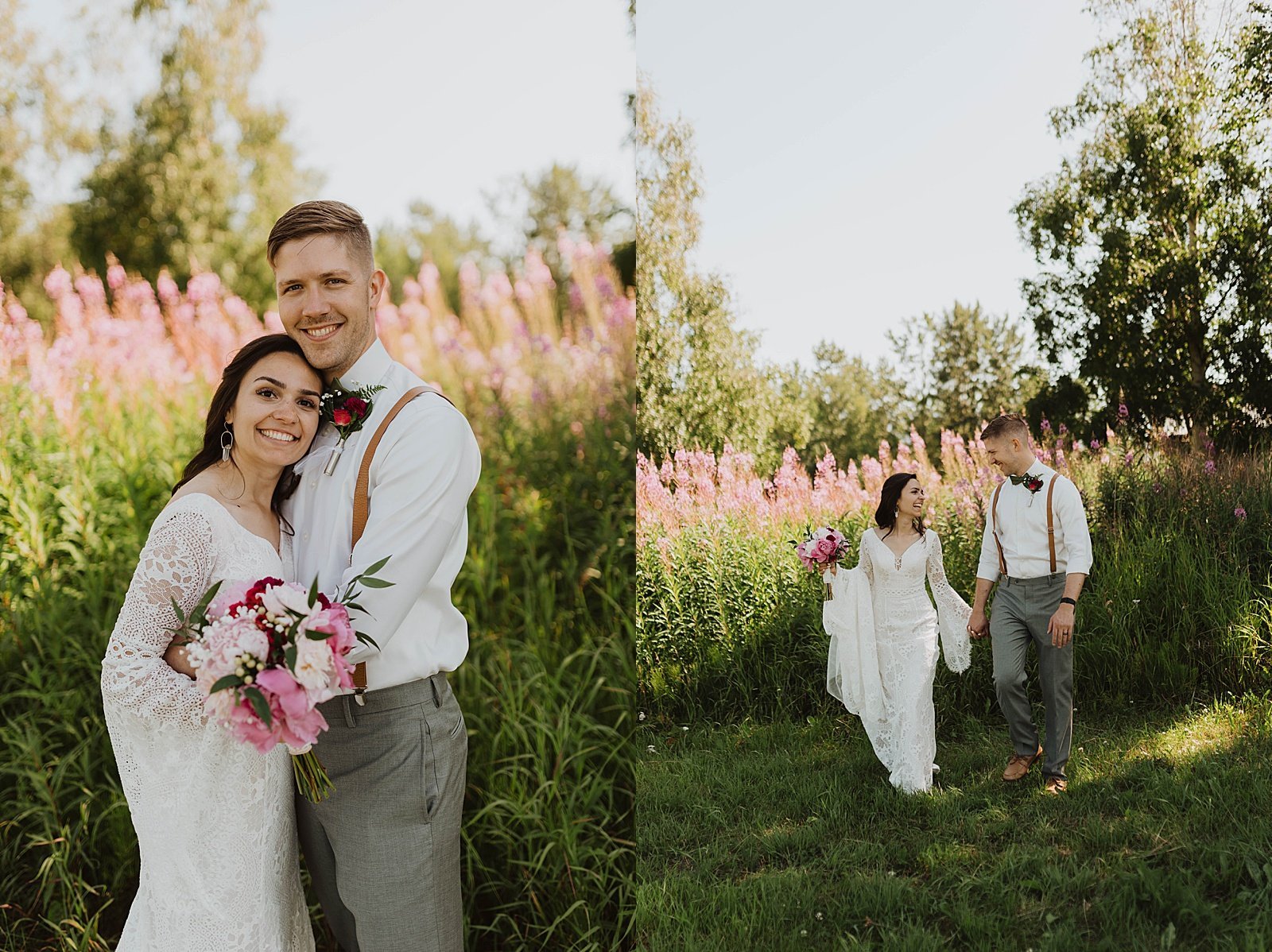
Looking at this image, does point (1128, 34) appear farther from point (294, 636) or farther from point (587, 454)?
point (587, 454)

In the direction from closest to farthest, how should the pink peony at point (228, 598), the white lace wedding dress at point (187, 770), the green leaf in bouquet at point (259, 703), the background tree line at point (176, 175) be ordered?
the green leaf in bouquet at point (259, 703) → the pink peony at point (228, 598) → the white lace wedding dress at point (187, 770) → the background tree line at point (176, 175)

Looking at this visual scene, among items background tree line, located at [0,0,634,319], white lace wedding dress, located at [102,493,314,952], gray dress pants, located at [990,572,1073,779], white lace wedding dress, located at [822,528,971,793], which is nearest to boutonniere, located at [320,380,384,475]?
white lace wedding dress, located at [102,493,314,952]

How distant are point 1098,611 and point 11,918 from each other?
3.78 m

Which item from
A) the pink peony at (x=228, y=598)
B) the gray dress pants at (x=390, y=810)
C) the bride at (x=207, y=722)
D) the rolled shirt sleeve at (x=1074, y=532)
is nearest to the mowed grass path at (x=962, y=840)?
the rolled shirt sleeve at (x=1074, y=532)

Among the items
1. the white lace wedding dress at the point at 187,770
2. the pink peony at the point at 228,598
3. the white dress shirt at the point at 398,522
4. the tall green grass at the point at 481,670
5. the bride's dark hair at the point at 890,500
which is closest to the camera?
the pink peony at the point at 228,598

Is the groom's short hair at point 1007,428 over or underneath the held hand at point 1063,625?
over

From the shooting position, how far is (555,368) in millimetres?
4453

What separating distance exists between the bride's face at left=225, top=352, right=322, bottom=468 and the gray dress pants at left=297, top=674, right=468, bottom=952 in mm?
604

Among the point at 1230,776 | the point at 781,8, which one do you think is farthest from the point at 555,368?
the point at 1230,776

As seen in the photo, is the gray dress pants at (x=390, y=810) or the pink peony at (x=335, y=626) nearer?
the pink peony at (x=335, y=626)

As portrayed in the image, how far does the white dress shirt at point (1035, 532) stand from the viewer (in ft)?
6.73

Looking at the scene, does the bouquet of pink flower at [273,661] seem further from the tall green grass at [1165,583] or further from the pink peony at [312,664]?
the tall green grass at [1165,583]

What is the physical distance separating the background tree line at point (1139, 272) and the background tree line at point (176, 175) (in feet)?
9.76

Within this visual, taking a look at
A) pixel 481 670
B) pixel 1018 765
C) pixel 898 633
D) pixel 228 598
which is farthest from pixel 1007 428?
pixel 481 670
